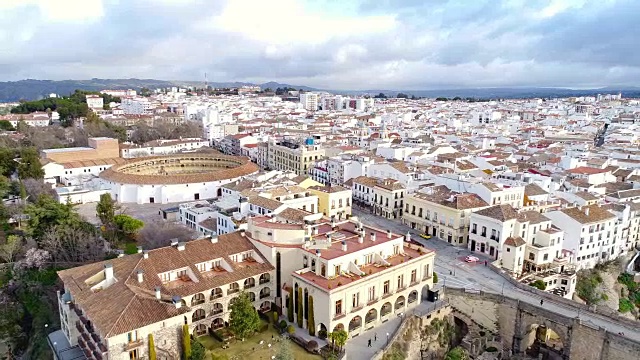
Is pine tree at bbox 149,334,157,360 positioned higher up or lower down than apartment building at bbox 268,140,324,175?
lower down

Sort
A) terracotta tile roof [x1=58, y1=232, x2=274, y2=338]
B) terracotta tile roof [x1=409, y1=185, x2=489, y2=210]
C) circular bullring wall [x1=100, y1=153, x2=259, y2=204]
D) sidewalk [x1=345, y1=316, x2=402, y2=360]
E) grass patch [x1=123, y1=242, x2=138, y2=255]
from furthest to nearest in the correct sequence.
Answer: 1. circular bullring wall [x1=100, y1=153, x2=259, y2=204]
2. terracotta tile roof [x1=409, y1=185, x2=489, y2=210]
3. grass patch [x1=123, y1=242, x2=138, y2=255]
4. sidewalk [x1=345, y1=316, x2=402, y2=360]
5. terracotta tile roof [x1=58, y1=232, x2=274, y2=338]

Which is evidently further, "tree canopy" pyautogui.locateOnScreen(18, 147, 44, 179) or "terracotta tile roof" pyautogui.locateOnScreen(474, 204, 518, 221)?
"tree canopy" pyautogui.locateOnScreen(18, 147, 44, 179)

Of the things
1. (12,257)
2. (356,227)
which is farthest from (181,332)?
(12,257)

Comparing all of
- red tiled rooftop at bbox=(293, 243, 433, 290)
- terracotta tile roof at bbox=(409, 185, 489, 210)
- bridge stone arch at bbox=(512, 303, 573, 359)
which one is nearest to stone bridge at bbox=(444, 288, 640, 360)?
bridge stone arch at bbox=(512, 303, 573, 359)

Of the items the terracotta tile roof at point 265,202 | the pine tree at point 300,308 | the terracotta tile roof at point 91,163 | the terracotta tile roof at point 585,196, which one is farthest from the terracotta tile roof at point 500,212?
the terracotta tile roof at point 91,163

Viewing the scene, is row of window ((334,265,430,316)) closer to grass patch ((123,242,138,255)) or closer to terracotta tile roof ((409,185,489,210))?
terracotta tile roof ((409,185,489,210))

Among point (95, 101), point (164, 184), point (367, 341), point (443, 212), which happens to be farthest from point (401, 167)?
point (95, 101)
